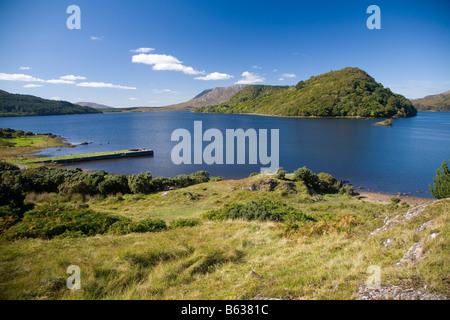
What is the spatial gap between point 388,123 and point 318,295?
13851 centimetres

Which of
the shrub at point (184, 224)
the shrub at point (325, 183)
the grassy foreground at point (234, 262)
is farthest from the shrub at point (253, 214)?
the shrub at point (325, 183)

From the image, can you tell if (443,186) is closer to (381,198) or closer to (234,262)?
(381,198)

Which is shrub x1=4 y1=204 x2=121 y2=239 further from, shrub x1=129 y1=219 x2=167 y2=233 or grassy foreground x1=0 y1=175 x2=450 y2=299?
shrub x1=129 y1=219 x2=167 y2=233

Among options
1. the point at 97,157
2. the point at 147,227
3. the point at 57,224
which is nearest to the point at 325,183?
the point at 147,227

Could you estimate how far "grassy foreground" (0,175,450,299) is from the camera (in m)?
5.70

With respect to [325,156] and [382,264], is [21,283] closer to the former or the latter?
[382,264]

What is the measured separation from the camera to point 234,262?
26.9 ft

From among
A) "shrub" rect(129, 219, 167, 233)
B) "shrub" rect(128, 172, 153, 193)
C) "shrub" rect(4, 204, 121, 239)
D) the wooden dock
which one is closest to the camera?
"shrub" rect(4, 204, 121, 239)

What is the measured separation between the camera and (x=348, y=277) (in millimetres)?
Result: 5984

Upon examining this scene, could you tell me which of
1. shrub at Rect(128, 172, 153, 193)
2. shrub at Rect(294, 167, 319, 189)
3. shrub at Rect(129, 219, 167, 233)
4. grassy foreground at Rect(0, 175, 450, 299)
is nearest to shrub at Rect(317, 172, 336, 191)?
shrub at Rect(294, 167, 319, 189)

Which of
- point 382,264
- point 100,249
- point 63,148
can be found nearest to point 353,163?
point 382,264

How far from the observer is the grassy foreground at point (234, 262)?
570 cm

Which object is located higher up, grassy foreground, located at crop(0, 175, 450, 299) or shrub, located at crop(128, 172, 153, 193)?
grassy foreground, located at crop(0, 175, 450, 299)

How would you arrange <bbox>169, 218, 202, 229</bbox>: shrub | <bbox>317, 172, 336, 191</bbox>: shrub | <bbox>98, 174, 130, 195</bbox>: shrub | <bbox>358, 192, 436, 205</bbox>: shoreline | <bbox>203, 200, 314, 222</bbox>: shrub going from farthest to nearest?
<bbox>317, 172, 336, 191</bbox>: shrub < <bbox>358, 192, 436, 205</bbox>: shoreline < <bbox>98, 174, 130, 195</bbox>: shrub < <bbox>203, 200, 314, 222</bbox>: shrub < <bbox>169, 218, 202, 229</bbox>: shrub
